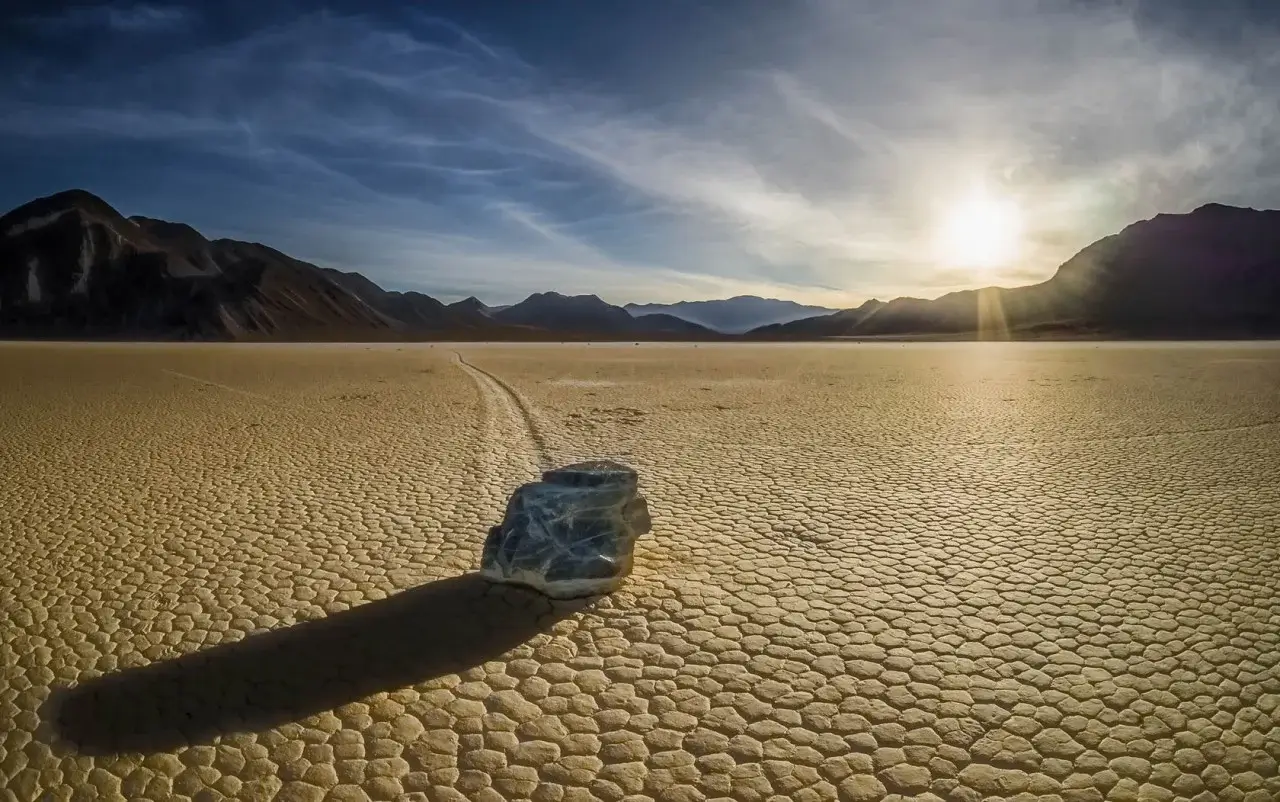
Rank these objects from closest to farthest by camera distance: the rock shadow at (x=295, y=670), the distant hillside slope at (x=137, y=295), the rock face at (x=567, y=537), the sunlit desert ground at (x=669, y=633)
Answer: the sunlit desert ground at (x=669, y=633) < the rock shadow at (x=295, y=670) < the rock face at (x=567, y=537) < the distant hillside slope at (x=137, y=295)

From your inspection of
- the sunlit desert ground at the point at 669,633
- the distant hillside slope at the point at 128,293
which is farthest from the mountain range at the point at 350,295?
the sunlit desert ground at the point at 669,633

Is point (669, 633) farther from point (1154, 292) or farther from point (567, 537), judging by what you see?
point (1154, 292)

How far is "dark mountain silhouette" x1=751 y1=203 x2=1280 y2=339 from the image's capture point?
297ft

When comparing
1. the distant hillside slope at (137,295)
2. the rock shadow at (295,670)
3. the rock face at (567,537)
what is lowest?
the rock shadow at (295,670)

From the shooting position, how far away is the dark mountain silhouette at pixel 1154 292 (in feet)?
297

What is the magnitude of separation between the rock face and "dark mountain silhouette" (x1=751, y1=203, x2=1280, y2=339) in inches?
3788

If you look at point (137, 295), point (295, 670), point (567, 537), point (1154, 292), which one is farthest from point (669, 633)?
→ point (1154, 292)

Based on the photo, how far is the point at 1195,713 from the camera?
3.40m

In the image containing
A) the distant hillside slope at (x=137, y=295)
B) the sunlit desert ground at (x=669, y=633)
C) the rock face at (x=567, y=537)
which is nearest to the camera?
the sunlit desert ground at (x=669, y=633)

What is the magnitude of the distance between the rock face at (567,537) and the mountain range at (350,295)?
89.2 meters

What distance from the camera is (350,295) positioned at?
121 metres

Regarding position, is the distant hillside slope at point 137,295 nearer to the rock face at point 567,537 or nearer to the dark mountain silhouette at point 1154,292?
the dark mountain silhouette at point 1154,292

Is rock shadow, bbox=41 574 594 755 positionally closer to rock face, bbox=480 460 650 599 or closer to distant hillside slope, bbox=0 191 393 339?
rock face, bbox=480 460 650 599

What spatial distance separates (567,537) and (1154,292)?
121 m
